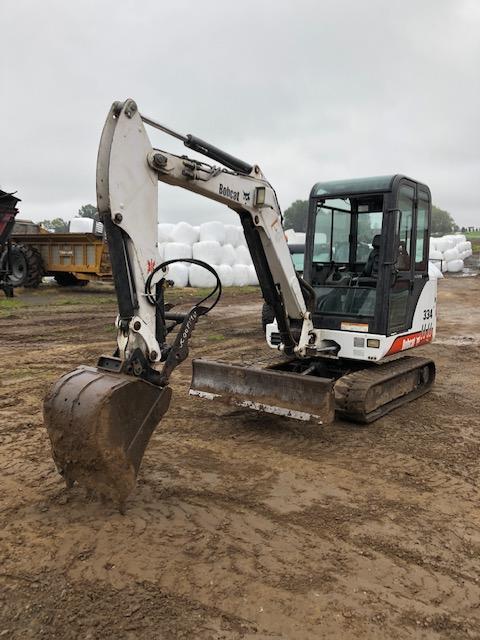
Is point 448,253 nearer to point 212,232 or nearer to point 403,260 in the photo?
point 212,232

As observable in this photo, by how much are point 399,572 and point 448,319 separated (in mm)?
12898

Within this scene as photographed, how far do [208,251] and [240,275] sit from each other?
180 centimetres

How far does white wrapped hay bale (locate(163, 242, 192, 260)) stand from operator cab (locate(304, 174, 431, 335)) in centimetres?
1486

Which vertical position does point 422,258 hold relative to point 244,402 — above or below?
above

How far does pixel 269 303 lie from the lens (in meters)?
5.55

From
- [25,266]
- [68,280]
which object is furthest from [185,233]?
[25,266]

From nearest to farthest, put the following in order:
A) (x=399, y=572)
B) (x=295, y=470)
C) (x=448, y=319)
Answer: (x=399, y=572), (x=295, y=470), (x=448, y=319)

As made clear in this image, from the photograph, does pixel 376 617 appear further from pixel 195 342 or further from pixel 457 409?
pixel 195 342

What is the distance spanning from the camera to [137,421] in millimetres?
3424

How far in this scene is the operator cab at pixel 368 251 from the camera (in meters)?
5.83

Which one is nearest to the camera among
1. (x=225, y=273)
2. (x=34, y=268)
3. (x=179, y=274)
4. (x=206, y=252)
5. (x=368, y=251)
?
(x=368, y=251)

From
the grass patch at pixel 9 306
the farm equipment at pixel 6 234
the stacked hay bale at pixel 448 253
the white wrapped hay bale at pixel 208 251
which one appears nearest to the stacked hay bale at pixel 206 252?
the white wrapped hay bale at pixel 208 251

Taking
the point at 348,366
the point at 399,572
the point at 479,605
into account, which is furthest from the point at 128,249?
the point at 348,366

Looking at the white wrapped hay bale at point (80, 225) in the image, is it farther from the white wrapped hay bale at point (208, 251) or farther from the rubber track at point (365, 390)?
the rubber track at point (365, 390)
